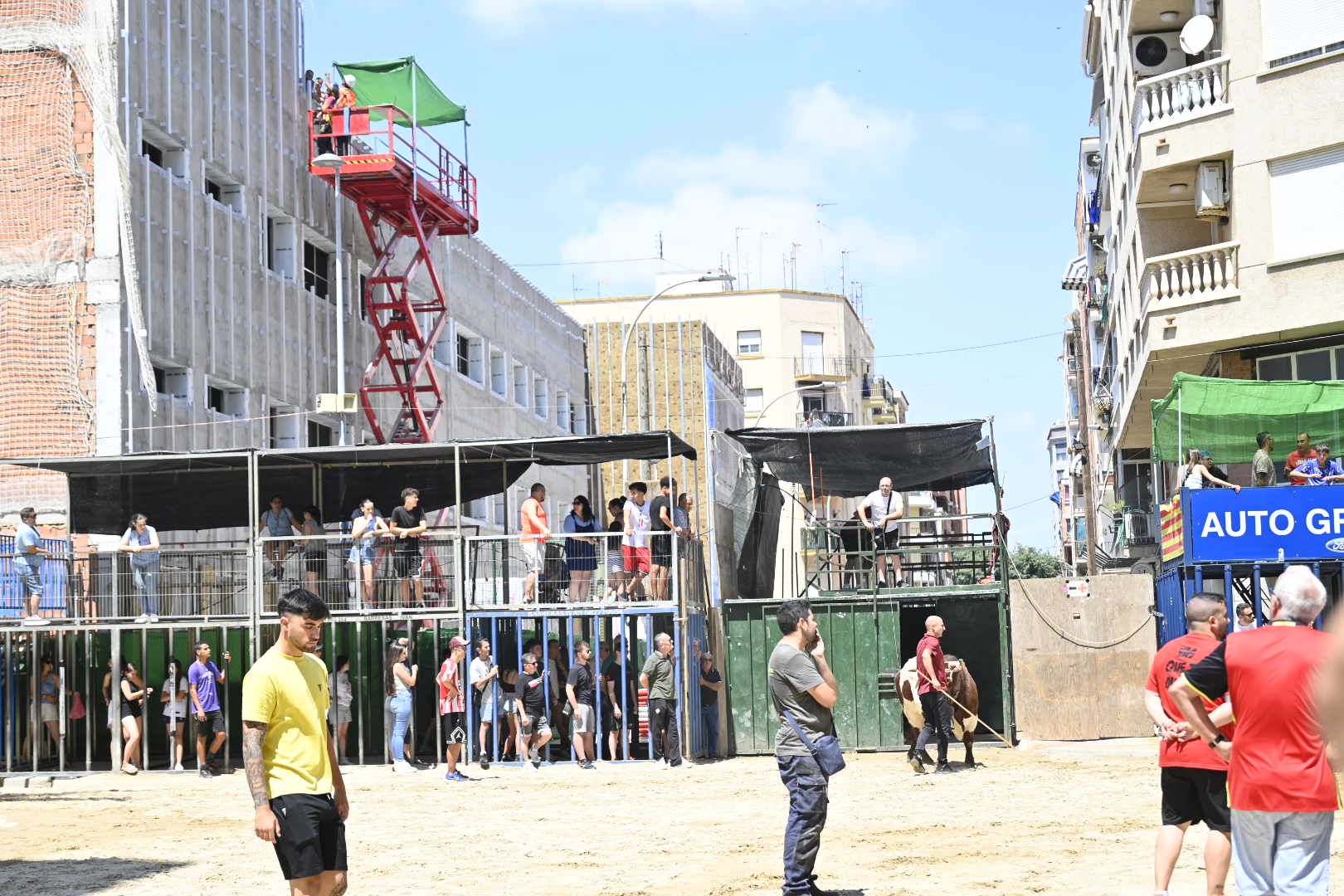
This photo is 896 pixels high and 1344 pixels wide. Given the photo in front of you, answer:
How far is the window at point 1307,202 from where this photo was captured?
82.0ft

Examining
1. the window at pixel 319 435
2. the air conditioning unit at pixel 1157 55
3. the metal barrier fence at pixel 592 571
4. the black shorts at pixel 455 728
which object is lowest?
the black shorts at pixel 455 728

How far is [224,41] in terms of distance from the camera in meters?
28.3

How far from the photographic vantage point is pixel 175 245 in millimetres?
26016

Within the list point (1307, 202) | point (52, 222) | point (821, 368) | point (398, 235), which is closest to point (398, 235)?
point (398, 235)

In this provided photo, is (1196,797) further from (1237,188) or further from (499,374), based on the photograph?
(499,374)

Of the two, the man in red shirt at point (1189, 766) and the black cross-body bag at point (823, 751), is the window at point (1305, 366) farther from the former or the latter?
the black cross-body bag at point (823, 751)

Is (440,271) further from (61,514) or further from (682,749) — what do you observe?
(682,749)

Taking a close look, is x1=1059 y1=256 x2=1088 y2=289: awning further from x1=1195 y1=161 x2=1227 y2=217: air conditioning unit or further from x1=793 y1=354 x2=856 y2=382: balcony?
x1=1195 y1=161 x2=1227 y2=217: air conditioning unit

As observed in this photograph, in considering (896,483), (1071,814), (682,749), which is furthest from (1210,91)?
(1071,814)

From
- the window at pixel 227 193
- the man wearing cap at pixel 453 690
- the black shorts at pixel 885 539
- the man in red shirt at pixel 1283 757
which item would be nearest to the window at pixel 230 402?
the window at pixel 227 193

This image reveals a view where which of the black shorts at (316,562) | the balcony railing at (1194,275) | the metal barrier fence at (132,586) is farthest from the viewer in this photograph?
the balcony railing at (1194,275)

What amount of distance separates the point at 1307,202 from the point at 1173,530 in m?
6.00

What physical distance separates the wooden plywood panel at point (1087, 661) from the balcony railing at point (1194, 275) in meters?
→ 5.02

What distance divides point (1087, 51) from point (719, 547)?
80.4 feet
